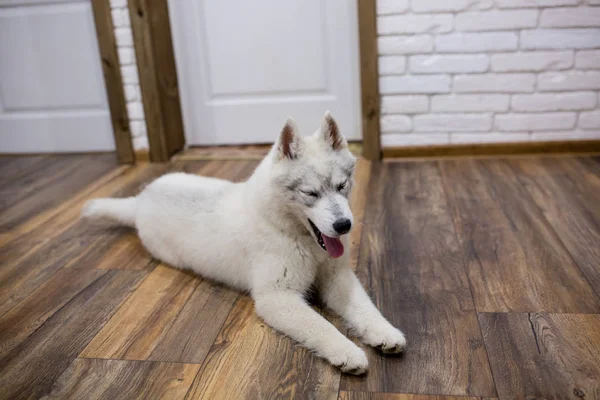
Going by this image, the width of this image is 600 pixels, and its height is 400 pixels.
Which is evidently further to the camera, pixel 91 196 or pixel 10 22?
pixel 10 22

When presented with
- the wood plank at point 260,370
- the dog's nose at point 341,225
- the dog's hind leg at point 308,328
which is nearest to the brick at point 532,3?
the dog's nose at point 341,225

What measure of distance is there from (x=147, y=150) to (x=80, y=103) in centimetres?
53

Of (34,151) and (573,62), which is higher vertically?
(573,62)

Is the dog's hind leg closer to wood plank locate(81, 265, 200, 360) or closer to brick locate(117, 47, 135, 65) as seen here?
wood plank locate(81, 265, 200, 360)

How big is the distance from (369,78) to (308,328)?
176 centimetres

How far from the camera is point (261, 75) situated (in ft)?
10.4

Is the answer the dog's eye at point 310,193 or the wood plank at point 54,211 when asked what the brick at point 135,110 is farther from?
the dog's eye at point 310,193

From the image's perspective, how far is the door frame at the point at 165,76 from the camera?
282 centimetres

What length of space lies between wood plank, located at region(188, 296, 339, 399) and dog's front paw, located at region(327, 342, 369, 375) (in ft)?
0.09

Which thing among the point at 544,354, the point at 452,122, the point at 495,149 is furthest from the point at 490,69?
the point at 544,354

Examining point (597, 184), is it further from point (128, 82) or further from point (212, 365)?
point (128, 82)

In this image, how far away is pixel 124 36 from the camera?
2.98m

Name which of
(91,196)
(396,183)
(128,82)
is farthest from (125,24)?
(396,183)

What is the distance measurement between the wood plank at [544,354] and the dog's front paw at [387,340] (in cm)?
22
